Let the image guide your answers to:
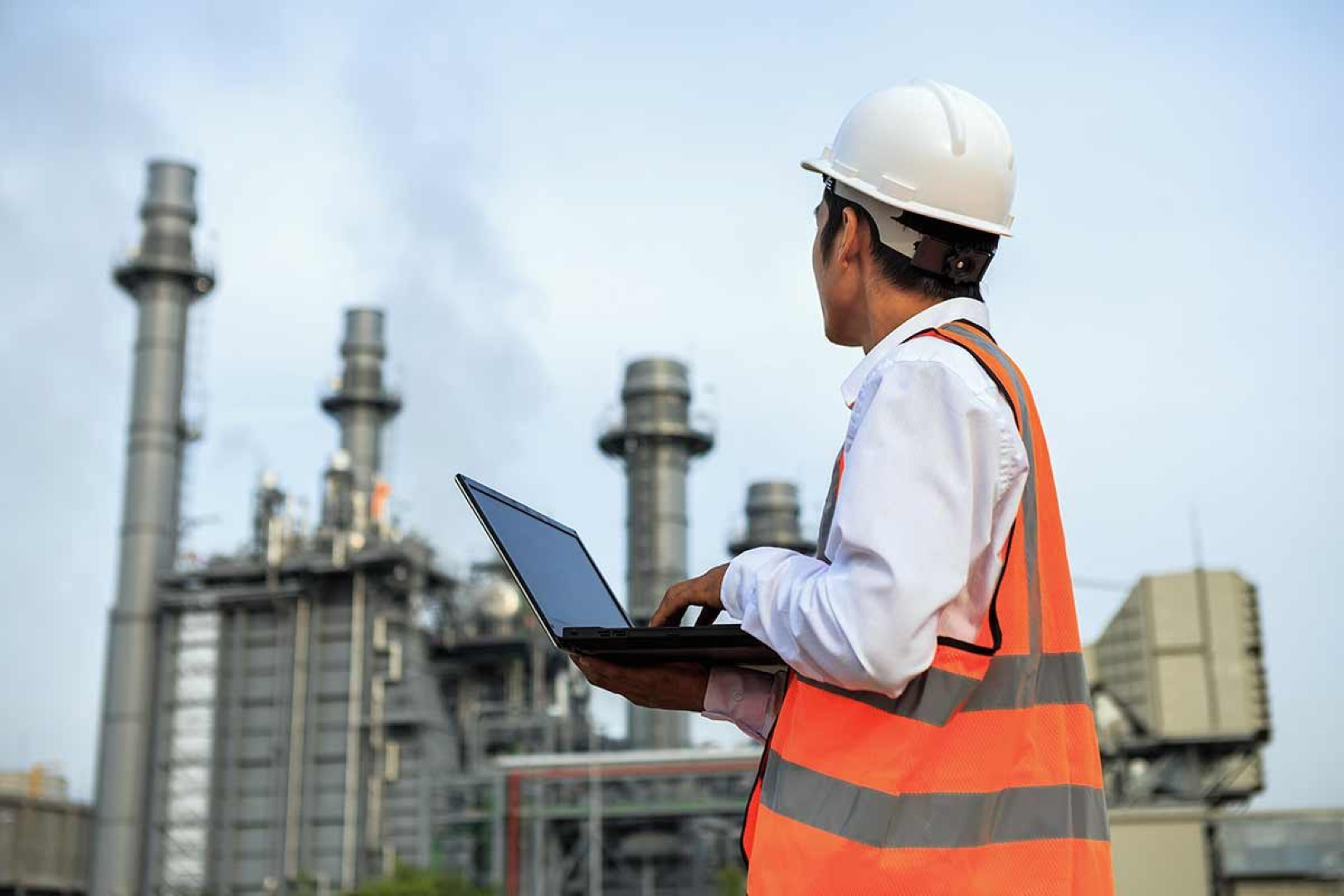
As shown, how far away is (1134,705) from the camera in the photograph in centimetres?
3697

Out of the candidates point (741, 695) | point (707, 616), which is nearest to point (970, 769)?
point (707, 616)

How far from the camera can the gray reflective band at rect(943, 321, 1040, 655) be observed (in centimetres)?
237

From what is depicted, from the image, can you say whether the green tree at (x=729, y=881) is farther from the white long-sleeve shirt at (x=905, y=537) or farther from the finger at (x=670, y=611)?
the white long-sleeve shirt at (x=905, y=537)

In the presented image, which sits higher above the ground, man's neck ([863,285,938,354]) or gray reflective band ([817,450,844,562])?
man's neck ([863,285,938,354])

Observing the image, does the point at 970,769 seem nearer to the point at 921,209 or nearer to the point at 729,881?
the point at 921,209

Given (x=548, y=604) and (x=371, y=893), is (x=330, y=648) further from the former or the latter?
(x=548, y=604)

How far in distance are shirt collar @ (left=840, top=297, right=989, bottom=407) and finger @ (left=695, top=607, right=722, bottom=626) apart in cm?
42

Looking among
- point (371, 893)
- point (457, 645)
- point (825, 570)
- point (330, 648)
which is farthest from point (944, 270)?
point (457, 645)

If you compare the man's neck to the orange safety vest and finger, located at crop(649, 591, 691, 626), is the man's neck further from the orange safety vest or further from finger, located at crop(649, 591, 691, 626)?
finger, located at crop(649, 591, 691, 626)

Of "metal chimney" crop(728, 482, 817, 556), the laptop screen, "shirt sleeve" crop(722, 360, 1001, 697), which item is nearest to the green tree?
"metal chimney" crop(728, 482, 817, 556)

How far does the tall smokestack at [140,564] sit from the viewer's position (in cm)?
4462

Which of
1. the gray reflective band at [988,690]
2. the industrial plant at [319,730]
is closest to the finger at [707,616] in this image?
the gray reflective band at [988,690]

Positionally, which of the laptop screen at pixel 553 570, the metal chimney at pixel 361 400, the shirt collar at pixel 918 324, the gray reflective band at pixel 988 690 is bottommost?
the gray reflective band at pixel 988 690

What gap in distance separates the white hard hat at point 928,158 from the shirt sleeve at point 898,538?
38cm
